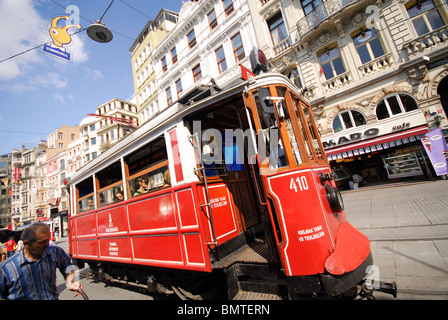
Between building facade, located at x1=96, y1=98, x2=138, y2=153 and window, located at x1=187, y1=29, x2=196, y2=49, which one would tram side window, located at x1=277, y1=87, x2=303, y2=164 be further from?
building facade, located at x1=96, y1=98, x2=138, y2=153

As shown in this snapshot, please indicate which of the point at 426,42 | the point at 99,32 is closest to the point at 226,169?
the point at 99,32

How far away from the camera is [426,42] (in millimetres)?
9789

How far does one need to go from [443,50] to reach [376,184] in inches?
276

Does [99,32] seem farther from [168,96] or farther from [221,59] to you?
[168,96]

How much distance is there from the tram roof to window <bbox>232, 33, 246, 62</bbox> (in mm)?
12003

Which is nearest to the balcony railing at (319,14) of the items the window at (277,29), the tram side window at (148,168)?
the window at (277,29)

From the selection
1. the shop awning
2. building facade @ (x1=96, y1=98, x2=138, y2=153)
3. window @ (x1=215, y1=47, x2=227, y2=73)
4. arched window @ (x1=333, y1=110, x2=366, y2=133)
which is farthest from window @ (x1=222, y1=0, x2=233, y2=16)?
building facade @ (x1=96, y1=98, x2=138, y2=153)

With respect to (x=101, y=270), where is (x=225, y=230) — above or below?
above

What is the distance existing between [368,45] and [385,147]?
234 inches

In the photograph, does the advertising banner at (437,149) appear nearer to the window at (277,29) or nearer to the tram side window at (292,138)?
the window at (277,29)

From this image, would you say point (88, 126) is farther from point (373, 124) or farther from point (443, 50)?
point (443, 50)

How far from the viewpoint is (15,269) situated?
1971mm

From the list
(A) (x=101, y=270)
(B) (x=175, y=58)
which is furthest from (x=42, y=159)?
(A) (x=101, y=270)

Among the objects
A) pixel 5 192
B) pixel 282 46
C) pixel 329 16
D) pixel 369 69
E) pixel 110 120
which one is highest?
pixel 110 120
